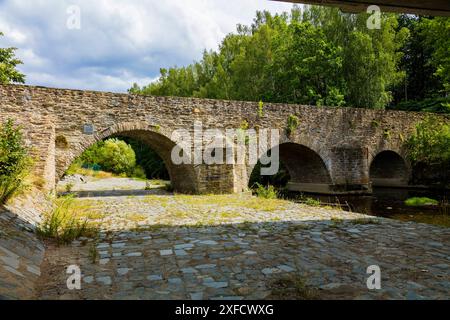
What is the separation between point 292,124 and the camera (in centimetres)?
1369

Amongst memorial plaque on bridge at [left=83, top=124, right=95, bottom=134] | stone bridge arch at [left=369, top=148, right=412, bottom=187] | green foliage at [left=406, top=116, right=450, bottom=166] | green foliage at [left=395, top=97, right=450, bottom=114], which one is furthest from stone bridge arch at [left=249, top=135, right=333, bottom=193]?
green foliage at [left=395, top=97, right=450, bottom=114]

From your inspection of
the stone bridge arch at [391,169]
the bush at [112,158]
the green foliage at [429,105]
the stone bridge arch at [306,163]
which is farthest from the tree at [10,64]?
the green foliage at [429,105]

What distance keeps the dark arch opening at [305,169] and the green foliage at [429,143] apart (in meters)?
5.25

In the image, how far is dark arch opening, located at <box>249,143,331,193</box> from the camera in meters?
15.1

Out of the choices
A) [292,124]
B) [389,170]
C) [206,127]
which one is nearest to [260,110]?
[292,124]

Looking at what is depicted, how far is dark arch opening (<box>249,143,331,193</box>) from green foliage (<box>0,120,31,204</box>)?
423 inches

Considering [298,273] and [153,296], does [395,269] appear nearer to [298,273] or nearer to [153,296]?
[298,273]

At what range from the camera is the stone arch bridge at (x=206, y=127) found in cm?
945

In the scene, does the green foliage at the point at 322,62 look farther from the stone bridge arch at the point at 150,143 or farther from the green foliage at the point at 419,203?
the stone bridge arch at the point at 150,143

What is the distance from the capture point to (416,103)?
24.9 m

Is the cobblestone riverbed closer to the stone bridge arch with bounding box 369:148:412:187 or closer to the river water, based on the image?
the river water

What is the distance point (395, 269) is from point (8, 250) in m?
3.89

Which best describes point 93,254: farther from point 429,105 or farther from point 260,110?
point 429,105
